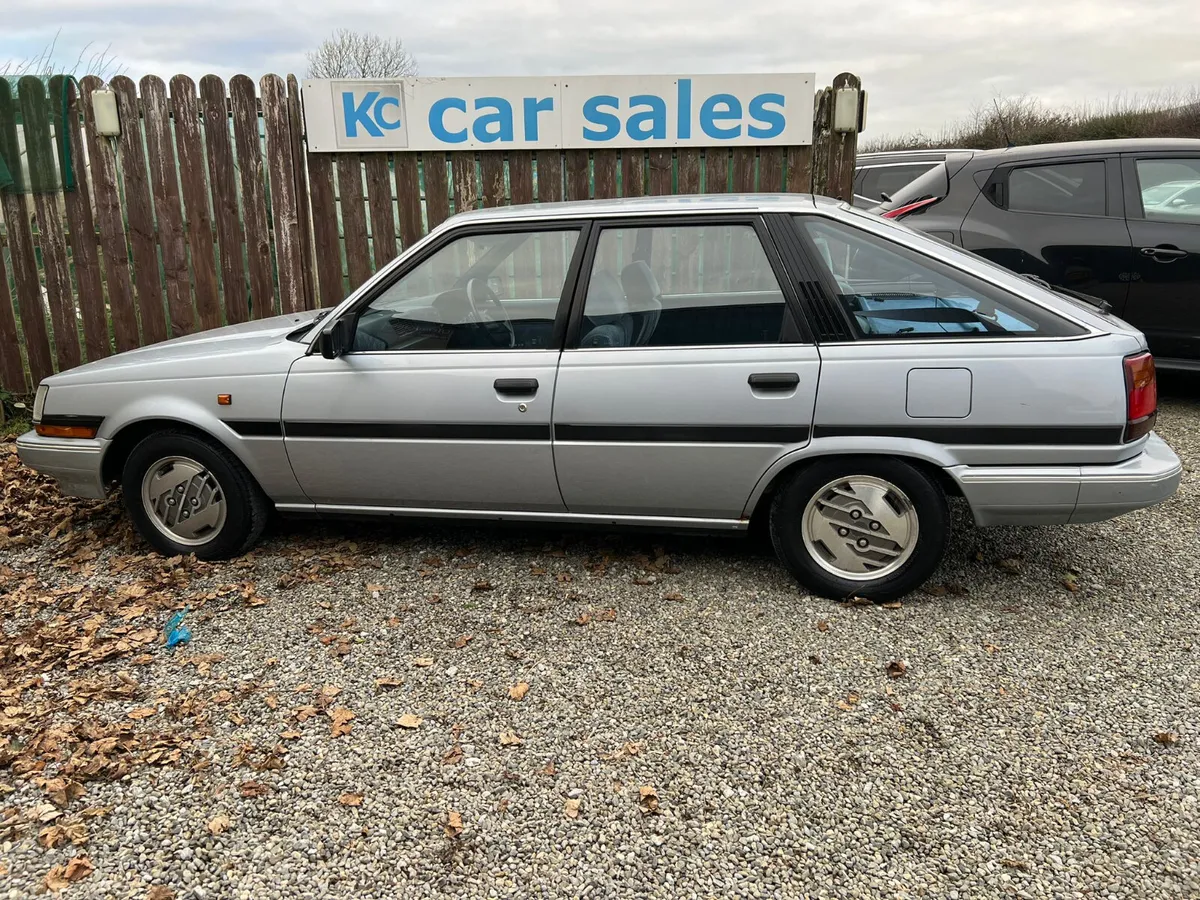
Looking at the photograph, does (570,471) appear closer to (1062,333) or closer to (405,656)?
(405,656)

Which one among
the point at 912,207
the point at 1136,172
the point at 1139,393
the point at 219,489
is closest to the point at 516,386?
the point at 219,489

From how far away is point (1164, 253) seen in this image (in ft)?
20.3

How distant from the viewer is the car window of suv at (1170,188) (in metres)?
6.25

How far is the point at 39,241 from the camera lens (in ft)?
22.2

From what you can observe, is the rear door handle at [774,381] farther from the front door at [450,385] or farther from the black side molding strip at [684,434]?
the front door at [450,385]

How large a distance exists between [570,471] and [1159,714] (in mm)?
2282

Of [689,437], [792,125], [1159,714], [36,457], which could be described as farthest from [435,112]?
[1159,714]

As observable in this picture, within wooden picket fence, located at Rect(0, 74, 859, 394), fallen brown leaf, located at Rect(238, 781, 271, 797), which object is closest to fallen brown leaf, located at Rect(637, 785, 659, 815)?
fallen brown leaf, located at Rect(238, 781, 271, 797)

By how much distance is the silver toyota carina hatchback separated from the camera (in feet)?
11.2

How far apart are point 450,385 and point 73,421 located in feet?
6.30

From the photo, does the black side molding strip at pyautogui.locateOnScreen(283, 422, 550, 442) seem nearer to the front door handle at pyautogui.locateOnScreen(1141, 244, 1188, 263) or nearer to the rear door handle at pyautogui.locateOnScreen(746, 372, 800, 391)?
the rear door handle at pyautogui.locateOnScreen(746, 372, 800, 391)

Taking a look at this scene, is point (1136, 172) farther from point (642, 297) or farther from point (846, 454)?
point (642, 297)

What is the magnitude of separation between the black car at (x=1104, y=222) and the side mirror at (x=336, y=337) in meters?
4.88

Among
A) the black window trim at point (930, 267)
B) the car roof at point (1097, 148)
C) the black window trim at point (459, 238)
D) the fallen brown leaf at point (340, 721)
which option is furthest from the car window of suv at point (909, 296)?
the car roof at point (1097, 148)
